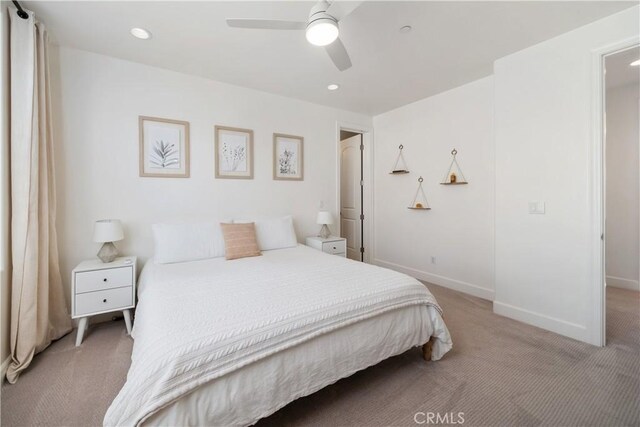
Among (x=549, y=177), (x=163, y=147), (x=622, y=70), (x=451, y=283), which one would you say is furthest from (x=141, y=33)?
(x=622, y=70)

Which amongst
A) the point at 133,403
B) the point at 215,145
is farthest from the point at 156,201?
the point at 133,403

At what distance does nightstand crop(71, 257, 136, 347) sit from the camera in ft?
6.80

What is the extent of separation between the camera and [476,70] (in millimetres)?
2879

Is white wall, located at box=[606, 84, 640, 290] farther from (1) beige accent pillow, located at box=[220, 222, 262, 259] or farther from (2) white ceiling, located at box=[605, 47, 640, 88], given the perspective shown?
(1) beige accent pillow, located at box=[220, 222, 262, 259]

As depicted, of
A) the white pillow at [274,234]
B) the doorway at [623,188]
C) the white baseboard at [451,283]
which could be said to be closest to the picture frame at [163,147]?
the white pillow at [274,234]

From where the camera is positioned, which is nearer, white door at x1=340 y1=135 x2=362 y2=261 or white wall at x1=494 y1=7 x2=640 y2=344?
white wall at x1=494 y1=7 x2=640 y2=344

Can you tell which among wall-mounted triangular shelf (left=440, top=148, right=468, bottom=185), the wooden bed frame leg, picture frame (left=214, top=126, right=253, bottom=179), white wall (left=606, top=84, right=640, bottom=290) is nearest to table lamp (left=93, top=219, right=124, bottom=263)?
picture frame (left=214, top=126, right=253, bottom=179)

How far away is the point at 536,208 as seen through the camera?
247 cm

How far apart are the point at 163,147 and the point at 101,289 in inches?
59.1

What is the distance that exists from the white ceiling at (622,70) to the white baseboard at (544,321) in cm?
250

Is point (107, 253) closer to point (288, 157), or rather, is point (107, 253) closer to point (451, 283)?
point (288, 157)

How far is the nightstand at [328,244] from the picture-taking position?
350 cm

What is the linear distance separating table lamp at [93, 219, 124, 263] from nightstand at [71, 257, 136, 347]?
70 millimetres

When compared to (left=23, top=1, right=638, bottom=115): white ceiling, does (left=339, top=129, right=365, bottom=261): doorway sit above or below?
below
